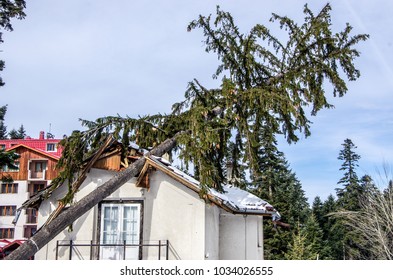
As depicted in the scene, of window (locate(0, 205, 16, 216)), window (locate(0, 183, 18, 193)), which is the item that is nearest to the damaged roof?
window (locate(0, 205, 16, 216))

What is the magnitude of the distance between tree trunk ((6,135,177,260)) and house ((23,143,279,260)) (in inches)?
25.1

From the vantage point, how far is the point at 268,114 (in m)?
16.6

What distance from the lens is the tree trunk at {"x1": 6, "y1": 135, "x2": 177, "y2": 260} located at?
12.6 meters

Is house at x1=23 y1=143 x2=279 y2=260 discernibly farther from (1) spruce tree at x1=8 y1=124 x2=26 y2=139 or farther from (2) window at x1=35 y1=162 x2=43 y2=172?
(1) spruce tree at x1=8 y1=124 x2=26 y2=139

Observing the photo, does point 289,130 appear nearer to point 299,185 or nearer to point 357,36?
point 357,36

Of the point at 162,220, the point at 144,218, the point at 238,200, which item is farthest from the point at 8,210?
the point at 162,220

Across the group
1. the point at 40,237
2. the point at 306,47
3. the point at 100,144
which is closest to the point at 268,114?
the point at 306,47

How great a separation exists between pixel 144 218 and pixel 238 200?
15.0ft

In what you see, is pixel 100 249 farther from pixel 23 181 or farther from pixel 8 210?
pixel 8 210

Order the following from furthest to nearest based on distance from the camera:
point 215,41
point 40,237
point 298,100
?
point 215,41 < point 298,100 < point 40,237

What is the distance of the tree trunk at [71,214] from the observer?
12648 millimetres

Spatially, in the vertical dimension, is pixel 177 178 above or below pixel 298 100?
below

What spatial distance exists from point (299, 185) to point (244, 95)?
36591 millimetres
